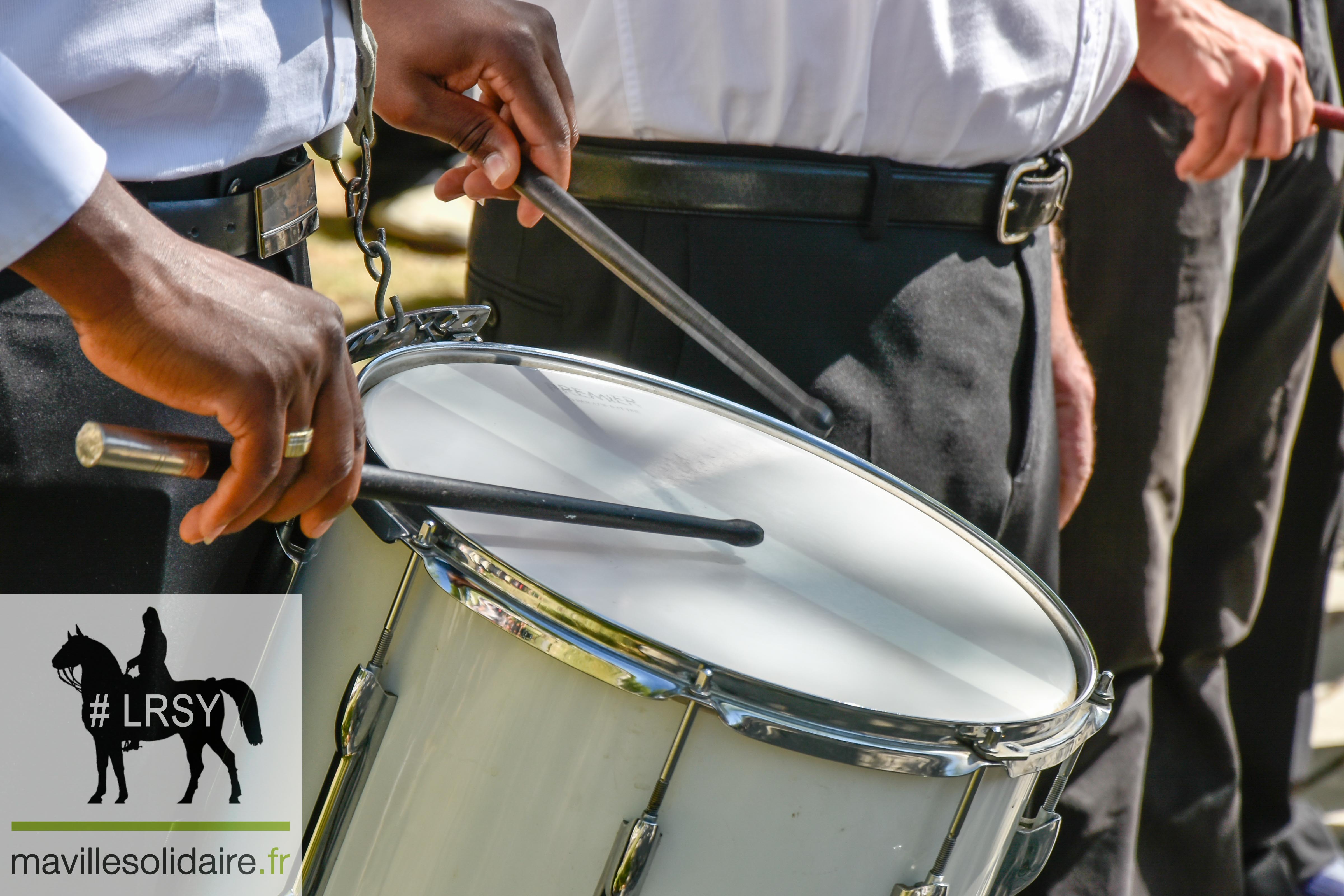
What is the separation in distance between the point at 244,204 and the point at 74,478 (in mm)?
204

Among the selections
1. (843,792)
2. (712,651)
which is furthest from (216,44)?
(843,792)

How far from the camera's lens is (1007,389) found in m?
1.34

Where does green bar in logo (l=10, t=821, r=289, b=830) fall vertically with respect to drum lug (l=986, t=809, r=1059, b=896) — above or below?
below

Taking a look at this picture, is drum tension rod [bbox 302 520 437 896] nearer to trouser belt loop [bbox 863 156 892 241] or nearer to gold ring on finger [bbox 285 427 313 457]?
gold ring on finger [bbox 285 427 313 457]

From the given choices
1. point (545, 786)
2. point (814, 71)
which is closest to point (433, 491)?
point (545, 786)

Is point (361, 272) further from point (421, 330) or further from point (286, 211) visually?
point (286, 211)

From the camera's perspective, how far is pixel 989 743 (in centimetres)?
80

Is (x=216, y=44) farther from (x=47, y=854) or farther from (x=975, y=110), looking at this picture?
(x=975, y=110)

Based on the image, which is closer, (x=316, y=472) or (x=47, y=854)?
(x=316, y=472)

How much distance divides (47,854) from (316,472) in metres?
0.36

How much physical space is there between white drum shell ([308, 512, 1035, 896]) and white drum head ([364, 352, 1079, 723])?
2.0 inches

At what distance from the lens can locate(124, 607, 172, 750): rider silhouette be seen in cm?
82

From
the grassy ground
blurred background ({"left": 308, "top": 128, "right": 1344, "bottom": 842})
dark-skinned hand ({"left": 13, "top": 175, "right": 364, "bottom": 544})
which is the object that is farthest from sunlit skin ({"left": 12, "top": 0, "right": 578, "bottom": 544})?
the grassy ground

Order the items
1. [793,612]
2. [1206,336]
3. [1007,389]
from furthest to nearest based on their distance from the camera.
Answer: [1206,336] < [1007,389] < [793,612]
